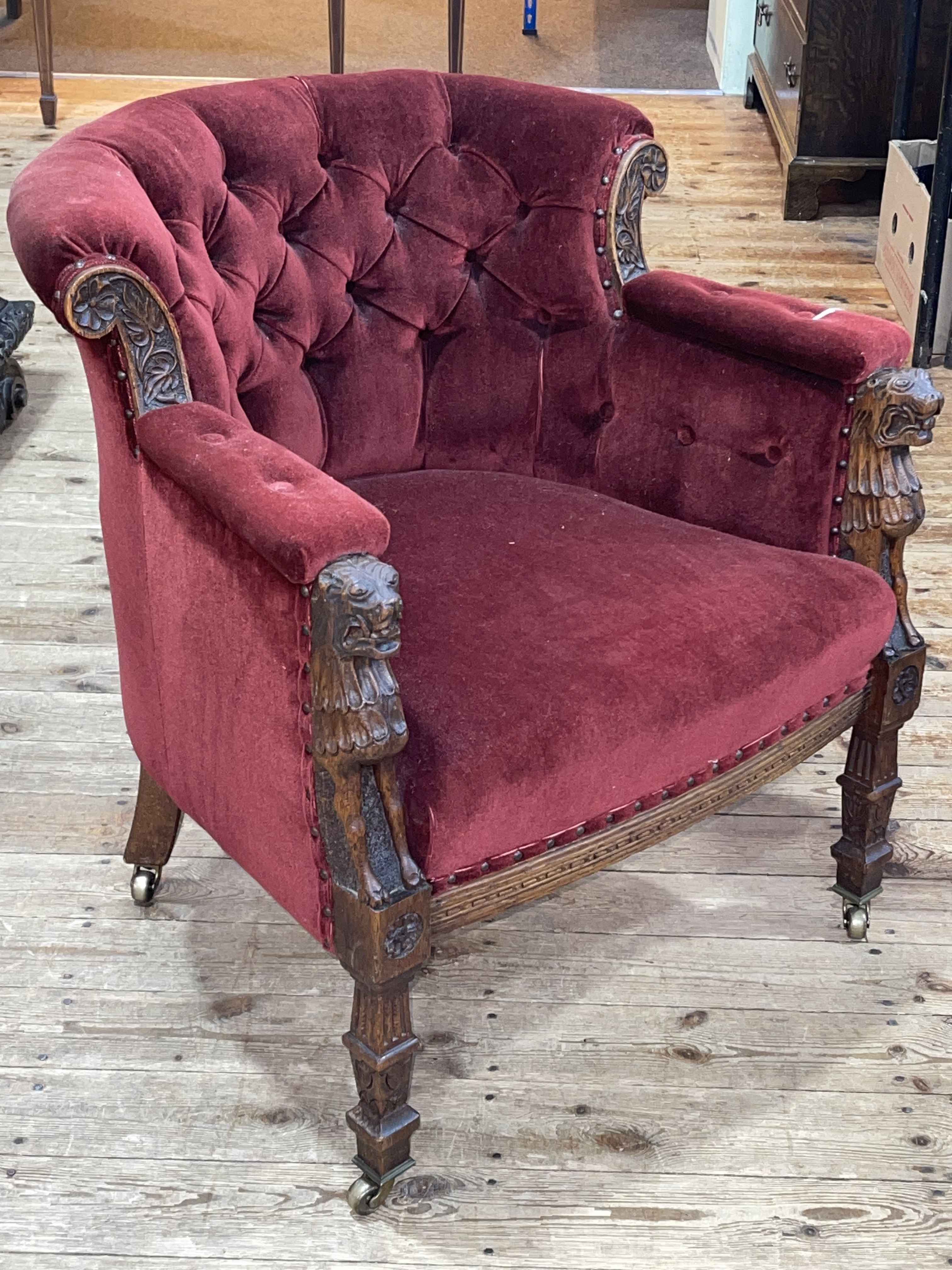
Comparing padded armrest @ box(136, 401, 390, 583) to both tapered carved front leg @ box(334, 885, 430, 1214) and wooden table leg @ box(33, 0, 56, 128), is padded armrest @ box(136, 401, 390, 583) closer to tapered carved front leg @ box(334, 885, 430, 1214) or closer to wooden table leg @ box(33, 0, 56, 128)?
tapered carved front leg @ box(334, 885, 430, 1214)

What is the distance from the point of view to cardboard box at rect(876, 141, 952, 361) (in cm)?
335

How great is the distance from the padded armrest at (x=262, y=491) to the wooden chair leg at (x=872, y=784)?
72 cm

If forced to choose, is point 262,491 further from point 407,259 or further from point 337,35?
point 337,35

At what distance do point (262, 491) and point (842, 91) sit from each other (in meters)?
3.29

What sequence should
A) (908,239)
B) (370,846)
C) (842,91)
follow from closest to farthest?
(370,846), (908,239), (842,91)

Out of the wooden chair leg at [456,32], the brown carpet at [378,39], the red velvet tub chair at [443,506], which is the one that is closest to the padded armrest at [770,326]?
the red velvet tub chair at [443,506]

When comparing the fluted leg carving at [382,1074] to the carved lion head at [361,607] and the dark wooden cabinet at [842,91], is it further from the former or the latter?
the dark wooden cabinet at [842,91]

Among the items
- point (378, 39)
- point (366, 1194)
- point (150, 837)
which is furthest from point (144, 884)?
point (378, 39)

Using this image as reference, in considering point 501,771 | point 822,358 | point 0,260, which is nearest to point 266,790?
point 501,771

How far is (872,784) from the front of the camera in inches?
69.6

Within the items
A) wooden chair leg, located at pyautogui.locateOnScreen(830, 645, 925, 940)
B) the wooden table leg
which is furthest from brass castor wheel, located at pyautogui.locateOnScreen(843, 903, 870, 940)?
the wooden table leg

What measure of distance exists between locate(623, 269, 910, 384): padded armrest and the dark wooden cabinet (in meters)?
2.40

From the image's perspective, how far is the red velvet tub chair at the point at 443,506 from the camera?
132 cm

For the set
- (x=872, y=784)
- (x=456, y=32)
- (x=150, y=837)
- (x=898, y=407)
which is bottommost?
(x=150, y=837)
